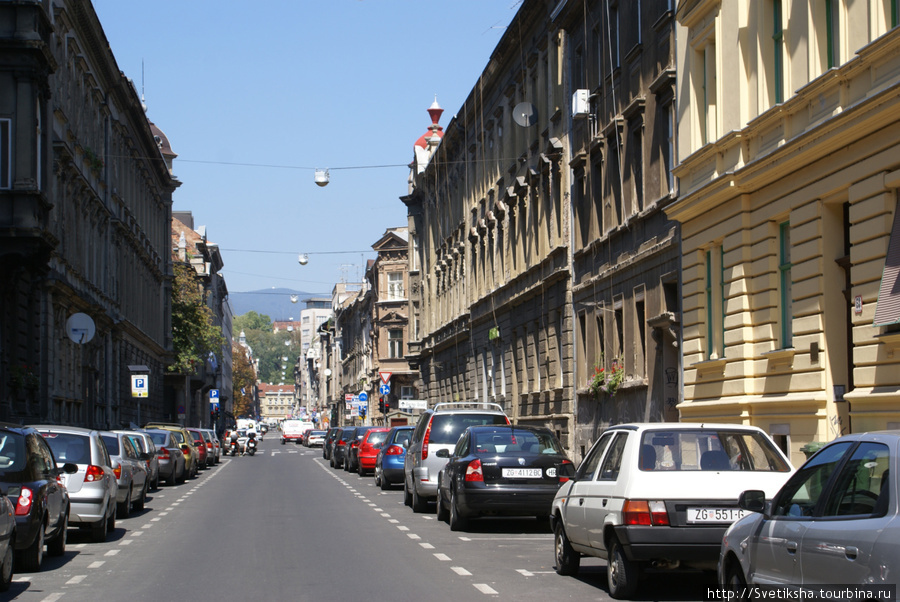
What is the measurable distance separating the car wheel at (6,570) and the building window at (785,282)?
1213cm

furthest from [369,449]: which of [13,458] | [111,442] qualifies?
[13,458]

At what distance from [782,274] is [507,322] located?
23073mm

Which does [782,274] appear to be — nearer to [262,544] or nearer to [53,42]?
[262,544]

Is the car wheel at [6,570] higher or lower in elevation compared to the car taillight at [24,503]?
lower

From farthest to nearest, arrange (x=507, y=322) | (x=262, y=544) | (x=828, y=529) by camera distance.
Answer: (x=507, y=322) → (x=262, y=544) → (x=828, y=529)

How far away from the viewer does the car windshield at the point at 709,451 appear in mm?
11227

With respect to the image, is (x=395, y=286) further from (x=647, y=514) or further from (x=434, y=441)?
(x=647, y=514)

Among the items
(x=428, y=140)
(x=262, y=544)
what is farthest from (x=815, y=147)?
(x=428, y=140)

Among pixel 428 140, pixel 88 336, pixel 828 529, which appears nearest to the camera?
pixel 828 529

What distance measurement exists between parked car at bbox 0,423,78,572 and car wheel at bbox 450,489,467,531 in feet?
18.8

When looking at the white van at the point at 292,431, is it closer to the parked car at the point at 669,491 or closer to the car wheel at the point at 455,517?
the car wheel at the point at 455,517

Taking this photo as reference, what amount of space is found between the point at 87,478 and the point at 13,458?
13.0 ft

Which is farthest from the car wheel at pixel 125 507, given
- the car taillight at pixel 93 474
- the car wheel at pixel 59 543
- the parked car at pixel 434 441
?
the car wheel at pixel 59 543

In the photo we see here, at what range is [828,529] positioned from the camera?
7.34 meters
